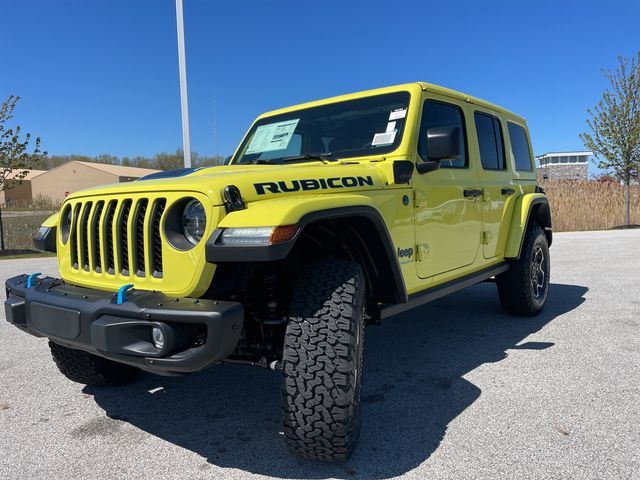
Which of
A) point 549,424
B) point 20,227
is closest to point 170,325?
point 549,424

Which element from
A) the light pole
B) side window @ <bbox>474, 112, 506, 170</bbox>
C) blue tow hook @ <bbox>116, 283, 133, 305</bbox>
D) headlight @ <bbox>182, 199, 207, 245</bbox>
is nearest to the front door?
side window @ <bbox>474, 112, 506, 170</bbox>

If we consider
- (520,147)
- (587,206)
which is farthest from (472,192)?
(587,206)

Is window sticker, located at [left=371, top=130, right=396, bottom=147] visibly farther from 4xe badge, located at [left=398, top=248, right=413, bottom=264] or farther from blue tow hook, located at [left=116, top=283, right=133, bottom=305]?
blue tow hook, located at [left=116, top=283, right=133, bottom=305]

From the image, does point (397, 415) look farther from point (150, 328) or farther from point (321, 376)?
point (150, 328)

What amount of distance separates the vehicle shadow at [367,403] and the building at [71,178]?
1887 inches

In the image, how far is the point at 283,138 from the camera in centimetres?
362

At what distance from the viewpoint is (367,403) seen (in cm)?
290

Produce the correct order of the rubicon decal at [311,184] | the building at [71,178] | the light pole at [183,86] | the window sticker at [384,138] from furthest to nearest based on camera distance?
1. the building at [71,178]
2. the light pole at [183,86]
3. the window sticker at [384,138]
4. the rubicon decal at [311,184]

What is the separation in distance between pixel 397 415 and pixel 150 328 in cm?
143

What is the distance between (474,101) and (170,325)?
3.14m

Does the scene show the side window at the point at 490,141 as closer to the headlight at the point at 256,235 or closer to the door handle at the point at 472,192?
the door handle at the point at 472,192

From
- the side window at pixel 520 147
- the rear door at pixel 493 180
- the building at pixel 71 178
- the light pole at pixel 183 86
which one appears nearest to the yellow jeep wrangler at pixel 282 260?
the rear door at pixel 493 180

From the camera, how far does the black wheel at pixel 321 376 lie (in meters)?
2.11

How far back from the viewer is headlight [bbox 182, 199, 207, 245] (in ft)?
7.23
